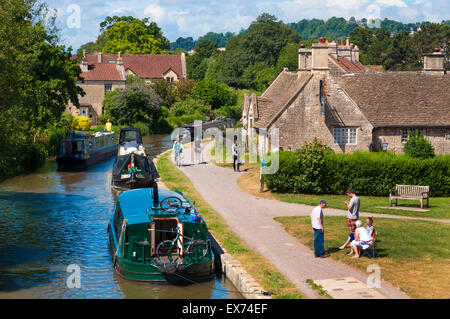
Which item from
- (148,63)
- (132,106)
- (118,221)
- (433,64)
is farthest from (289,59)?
(118,221)

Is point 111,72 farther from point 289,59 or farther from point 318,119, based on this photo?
point 318,119

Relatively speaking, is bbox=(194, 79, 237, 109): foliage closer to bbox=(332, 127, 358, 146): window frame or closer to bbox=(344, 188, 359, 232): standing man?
bbox=(332, 127, 358, 146): window frame

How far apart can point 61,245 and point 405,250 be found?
11521mm

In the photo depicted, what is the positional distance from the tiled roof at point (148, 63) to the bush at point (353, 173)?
74068 mm

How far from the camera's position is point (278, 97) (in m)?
41.9

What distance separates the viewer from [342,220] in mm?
22453

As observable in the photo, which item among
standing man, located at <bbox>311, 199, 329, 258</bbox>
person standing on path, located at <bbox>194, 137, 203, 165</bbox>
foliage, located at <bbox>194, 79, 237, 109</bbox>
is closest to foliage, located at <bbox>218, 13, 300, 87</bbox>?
foliage, located at <bbox>194, 79, 237, 109</bbox>

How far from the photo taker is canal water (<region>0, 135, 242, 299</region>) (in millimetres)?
16188

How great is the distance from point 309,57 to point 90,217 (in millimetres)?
22936

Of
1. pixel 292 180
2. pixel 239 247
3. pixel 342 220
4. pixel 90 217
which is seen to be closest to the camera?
pixel 239 247

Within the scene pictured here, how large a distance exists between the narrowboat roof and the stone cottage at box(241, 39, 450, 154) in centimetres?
1576
